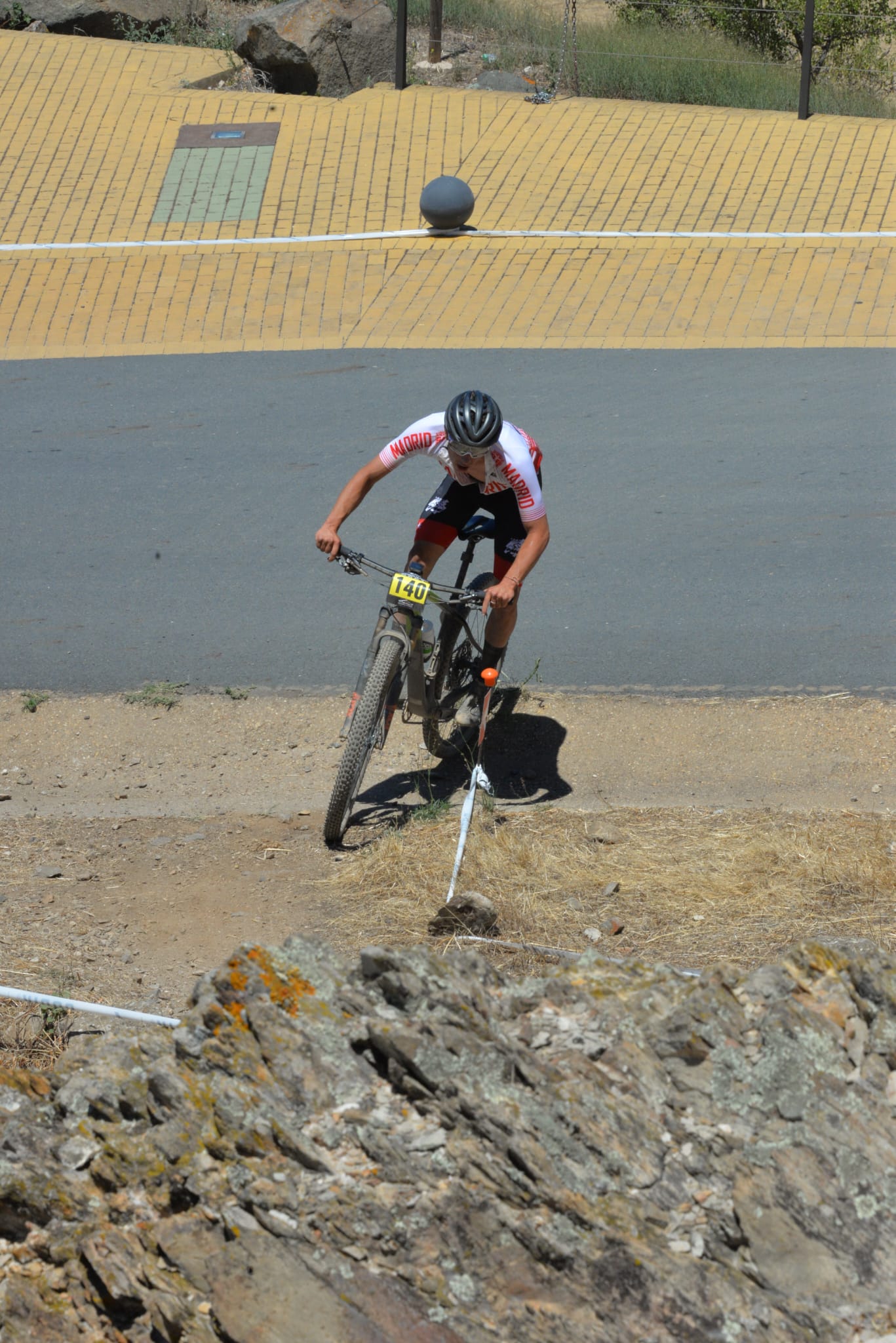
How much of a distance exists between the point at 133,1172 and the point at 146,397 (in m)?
9.19

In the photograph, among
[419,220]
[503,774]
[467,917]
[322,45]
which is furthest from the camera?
[322,45]

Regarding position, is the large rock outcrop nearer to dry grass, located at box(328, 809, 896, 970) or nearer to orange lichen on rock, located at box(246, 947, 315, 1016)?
orange lichen on rock, located at box(246, 947, 315, 1016)

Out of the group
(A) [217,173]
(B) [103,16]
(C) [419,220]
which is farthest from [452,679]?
(B) [103,16]

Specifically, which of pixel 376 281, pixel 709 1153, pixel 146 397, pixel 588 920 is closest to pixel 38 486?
pixel 146 397

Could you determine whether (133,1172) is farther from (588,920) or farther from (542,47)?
(542,47)

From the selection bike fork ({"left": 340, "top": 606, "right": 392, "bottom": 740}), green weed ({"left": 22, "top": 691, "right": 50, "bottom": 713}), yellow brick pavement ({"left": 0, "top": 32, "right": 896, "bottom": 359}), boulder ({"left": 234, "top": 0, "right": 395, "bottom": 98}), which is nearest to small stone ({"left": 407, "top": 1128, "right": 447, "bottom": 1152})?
bike fork ({"left": 340, "top": 606, "right": 392, "bottom": 740})

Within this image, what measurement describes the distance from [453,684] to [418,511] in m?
2.94

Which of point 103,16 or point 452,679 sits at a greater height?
point 103,16

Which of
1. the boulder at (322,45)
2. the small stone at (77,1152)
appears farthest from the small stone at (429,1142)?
the boulder at (322,45)

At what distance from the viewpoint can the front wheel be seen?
19.6 ft

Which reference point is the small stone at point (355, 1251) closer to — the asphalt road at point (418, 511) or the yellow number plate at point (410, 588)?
the yellow number plate at point (410, 588)

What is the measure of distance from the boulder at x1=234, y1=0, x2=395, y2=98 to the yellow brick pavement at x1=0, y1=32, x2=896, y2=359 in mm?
560

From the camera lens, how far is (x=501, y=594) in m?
5.94

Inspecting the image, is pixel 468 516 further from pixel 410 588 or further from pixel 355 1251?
pixel 355 1251
